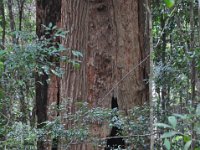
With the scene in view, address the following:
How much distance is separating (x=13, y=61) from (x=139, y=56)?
227 centimetres

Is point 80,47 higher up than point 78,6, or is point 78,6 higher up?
point 78,6

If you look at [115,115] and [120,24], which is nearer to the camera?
[115,115]

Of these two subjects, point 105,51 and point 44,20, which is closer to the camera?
point 105,51

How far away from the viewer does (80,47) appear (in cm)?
439

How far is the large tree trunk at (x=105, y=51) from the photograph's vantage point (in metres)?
4.39

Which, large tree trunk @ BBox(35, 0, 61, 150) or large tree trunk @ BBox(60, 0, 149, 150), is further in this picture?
large tree trunk @ BBox(35, 0, 61, 150)

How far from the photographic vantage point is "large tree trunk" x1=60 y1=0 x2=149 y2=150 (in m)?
4.39

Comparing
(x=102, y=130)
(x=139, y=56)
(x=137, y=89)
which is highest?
(x=139, y=56)

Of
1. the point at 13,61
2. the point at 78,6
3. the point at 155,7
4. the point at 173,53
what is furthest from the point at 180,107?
the point at 13,61

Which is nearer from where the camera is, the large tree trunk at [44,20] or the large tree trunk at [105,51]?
the large tree trunk at [105,51]

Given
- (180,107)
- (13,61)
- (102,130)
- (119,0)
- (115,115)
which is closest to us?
(13,61)

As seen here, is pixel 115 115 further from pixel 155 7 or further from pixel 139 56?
pixel 155 7

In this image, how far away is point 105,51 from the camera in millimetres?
4492

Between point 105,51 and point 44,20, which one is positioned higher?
point 44,20
